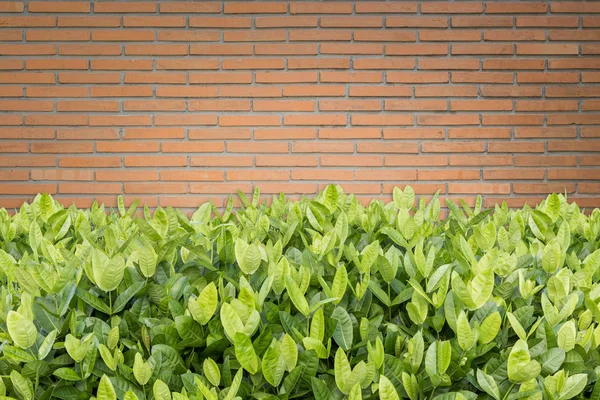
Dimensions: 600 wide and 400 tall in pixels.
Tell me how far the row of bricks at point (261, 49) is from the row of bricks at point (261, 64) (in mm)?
45

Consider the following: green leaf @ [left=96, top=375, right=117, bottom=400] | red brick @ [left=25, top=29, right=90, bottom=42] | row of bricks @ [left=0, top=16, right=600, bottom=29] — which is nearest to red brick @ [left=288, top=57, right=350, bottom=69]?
row of bricks @ [left=0, top=16, right=600, bottom=29]

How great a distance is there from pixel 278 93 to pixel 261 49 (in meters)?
0.34

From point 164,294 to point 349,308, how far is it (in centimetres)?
47

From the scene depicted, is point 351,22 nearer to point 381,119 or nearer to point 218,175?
point 381,119

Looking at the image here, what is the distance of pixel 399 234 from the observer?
201 cm

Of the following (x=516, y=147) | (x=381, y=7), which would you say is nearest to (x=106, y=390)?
(x=381, y=7)

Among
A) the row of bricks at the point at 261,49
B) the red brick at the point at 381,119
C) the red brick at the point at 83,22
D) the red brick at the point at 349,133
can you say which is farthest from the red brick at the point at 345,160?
the red brick at the point at 83,22

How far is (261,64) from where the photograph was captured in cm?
419

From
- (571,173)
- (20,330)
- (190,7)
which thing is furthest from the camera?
(571,173)

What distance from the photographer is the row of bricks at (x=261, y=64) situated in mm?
4188

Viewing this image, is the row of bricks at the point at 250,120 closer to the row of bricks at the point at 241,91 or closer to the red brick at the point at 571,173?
the row of bricks at the point at 241,91

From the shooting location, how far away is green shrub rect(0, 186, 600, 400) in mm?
1194

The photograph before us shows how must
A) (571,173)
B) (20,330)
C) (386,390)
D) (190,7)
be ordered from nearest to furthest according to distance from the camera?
(386,390) < (20,330) < (190,7) < (571,173)

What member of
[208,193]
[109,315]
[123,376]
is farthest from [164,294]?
[208,193]
